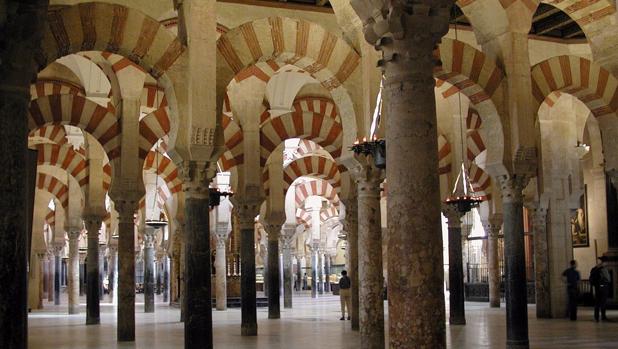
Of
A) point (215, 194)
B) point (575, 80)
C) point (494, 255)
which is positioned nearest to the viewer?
point (575, 80)

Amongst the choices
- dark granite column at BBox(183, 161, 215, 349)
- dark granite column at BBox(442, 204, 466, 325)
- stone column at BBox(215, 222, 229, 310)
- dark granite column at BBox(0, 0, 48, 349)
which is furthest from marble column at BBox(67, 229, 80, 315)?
dark granite column at BBox(0, 0, 48, 349)

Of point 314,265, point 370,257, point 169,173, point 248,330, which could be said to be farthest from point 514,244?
point 314,265

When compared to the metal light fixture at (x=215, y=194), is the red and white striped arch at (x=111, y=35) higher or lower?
higher

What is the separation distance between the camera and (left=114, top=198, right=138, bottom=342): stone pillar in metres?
9.26

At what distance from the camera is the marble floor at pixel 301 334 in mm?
8391

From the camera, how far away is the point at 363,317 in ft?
24.0

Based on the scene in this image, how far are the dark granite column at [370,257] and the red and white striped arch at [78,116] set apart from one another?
411cm

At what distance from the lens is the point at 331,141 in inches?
489

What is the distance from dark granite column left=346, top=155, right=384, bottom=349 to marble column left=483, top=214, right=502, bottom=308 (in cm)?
805

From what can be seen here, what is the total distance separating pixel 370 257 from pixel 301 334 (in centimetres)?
289

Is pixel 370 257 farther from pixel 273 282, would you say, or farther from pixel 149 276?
pixel 149 276

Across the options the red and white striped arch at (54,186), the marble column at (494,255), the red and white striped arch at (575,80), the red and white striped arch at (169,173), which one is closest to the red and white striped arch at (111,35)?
the red and white striped arch at (575,80)

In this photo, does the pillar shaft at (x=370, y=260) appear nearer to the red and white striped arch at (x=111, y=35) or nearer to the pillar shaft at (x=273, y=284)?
the red and white striped arch at (x=111, y=35)

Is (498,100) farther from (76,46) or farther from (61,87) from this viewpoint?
(61,87)
